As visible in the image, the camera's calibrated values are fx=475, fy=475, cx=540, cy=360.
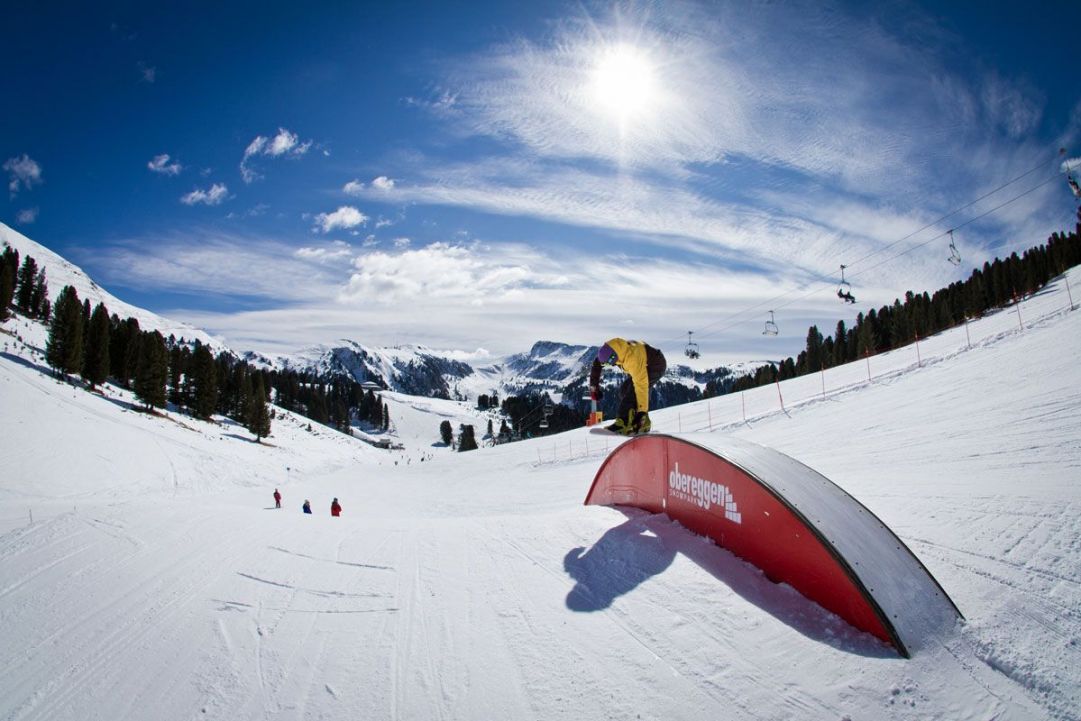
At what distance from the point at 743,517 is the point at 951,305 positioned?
94581mm

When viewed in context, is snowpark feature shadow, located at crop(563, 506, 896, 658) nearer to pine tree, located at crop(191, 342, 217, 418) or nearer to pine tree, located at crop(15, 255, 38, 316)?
pine tree, located at crop(191, 342, 217, 418)

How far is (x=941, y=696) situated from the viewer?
9.27 feet

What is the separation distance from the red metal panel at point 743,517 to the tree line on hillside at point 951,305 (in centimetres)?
7616

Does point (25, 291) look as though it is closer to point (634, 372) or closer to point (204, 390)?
point (204, 390)

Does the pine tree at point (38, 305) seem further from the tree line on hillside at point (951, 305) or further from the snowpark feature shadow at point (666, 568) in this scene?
the tree line on hillside at point (951, 305)

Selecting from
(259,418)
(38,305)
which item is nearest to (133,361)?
(259,418)

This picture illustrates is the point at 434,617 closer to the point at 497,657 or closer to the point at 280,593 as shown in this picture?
the point at 497,657

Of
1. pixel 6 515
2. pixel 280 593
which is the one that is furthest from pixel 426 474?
pixel 280 593

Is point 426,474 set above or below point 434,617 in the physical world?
below

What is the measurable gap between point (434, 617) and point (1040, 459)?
30.6ft

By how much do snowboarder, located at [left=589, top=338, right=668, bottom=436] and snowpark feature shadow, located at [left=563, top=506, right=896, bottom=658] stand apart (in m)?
1.72

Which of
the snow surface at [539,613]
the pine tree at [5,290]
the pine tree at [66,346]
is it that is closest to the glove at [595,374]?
the snow surface at [539,613]

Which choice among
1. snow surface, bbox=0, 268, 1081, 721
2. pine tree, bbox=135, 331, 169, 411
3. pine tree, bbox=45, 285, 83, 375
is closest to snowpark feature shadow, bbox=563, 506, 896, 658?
snow surface, bbox=0, 268, 1081, 721

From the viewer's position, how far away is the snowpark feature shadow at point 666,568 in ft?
11.6
